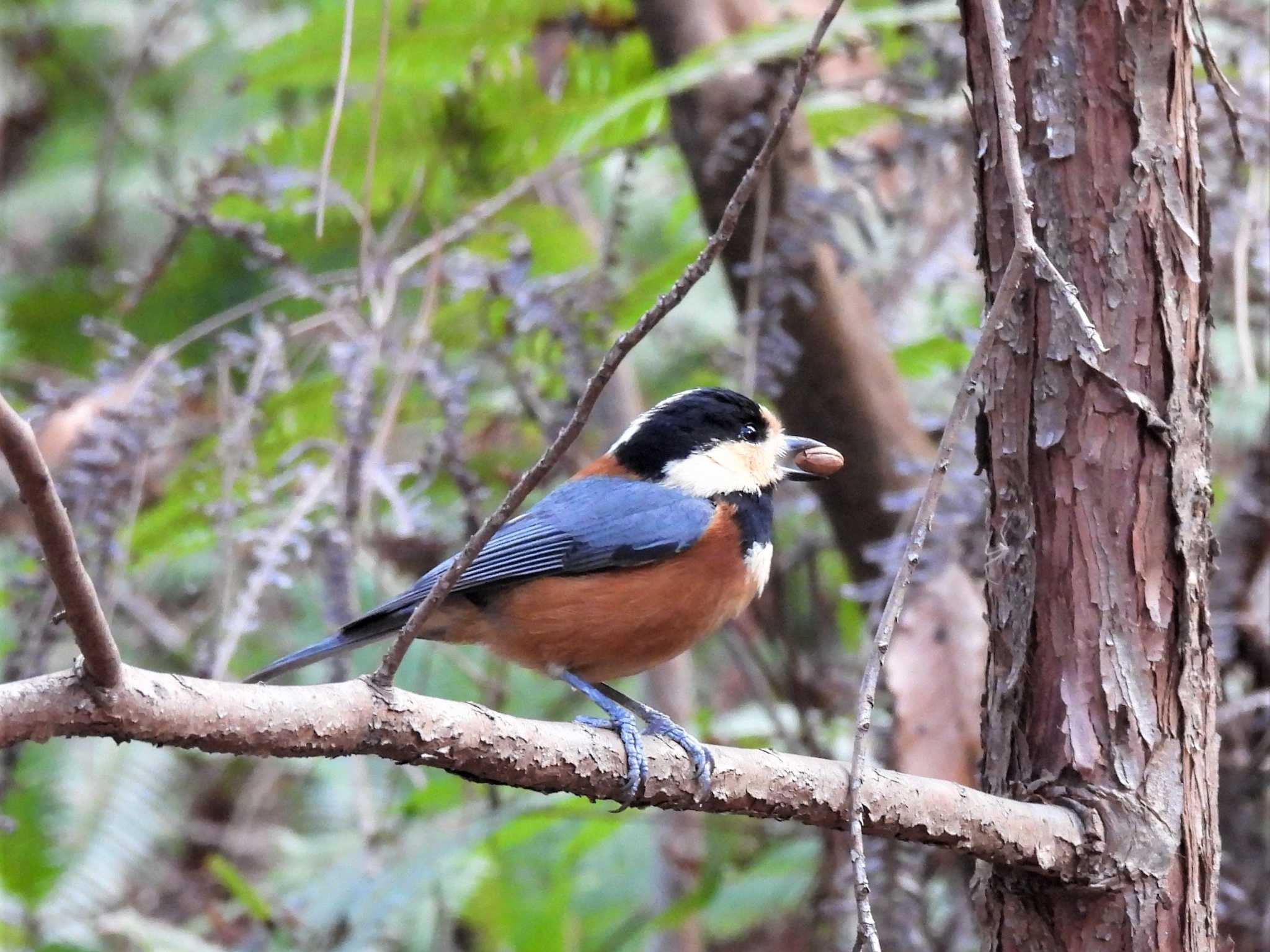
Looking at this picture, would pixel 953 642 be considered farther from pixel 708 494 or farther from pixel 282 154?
pixel 282 154

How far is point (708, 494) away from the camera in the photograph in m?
2.99

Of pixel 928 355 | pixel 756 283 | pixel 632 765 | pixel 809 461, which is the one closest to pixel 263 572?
pixel 632 765

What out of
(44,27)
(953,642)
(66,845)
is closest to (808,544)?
(953,642)

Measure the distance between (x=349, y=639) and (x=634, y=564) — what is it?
60 centimetres

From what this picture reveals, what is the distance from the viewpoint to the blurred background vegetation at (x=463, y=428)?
125 inches

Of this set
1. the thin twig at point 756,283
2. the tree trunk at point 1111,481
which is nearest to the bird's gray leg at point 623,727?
the tree trunk at point 1111,481

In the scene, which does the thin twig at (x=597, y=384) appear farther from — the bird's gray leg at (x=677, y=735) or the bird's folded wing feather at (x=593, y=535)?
the bird's folded wing feather at (x=593, y=535)

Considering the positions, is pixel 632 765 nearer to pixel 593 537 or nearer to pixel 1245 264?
pixel 593 537

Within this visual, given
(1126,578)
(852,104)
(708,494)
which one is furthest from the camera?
(852,104)

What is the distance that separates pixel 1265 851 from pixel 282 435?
2.80m

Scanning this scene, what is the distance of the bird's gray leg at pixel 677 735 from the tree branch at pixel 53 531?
968 millimetres

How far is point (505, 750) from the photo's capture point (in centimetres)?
184

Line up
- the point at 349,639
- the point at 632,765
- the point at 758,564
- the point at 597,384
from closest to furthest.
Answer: the point at 597,384 < the point at 632,765 < the point at 349,639 < the point at 758,564

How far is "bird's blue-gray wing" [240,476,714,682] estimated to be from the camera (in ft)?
9.30
